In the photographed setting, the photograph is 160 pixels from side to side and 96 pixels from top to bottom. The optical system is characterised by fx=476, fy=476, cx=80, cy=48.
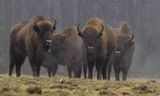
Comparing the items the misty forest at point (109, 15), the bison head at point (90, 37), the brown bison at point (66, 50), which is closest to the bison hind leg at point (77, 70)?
the brown bison at point (66, 50)

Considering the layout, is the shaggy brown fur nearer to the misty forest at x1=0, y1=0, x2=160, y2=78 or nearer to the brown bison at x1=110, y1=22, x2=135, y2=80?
the brown bison at x1=110, y1=22, x2=135, y2=80

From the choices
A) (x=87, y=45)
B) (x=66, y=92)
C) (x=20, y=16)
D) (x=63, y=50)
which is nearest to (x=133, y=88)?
(x=66, y=92)

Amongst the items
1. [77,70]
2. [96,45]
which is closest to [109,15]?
[77,70]

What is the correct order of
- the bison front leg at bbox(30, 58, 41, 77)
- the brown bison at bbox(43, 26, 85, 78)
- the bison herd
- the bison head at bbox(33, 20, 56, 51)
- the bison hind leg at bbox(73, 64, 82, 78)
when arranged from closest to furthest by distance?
the bison front leg at bbox(30, 58, 41, 77) → the bison head at bbox(33, 20, 56, 51) → the bison herd → the bison hind leg at bbox(73, 64, 82, 78) → the brown bison at bbox(43, 26, 85, 78)

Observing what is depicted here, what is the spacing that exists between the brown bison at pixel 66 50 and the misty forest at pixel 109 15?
20.1 metres

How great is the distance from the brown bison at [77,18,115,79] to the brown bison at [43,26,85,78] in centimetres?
513

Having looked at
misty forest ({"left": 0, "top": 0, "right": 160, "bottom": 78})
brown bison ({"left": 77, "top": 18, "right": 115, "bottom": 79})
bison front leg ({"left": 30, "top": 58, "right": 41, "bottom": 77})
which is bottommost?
bison front leg ({"left": 30, "top": 58, "right": 41, "bottom": 77})

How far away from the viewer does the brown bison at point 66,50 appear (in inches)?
859

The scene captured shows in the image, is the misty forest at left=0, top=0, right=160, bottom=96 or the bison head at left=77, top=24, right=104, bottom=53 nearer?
the misty forest at left=0, top=0, right=160, bottom=96

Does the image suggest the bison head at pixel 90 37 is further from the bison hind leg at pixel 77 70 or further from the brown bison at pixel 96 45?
the bison hind leg at pixel 77 70

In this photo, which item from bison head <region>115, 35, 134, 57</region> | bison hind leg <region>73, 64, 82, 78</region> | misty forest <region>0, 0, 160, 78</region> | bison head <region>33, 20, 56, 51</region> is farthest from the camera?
misty forest <region>0, 0, 160, 78</region>

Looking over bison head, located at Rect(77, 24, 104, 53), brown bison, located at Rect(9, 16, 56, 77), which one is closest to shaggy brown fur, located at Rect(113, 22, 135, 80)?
bison head, located at Rect(77, 24, 104, 53)

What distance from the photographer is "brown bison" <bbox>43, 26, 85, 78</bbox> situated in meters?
21.8

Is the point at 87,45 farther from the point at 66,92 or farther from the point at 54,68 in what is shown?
the point at 54,68
